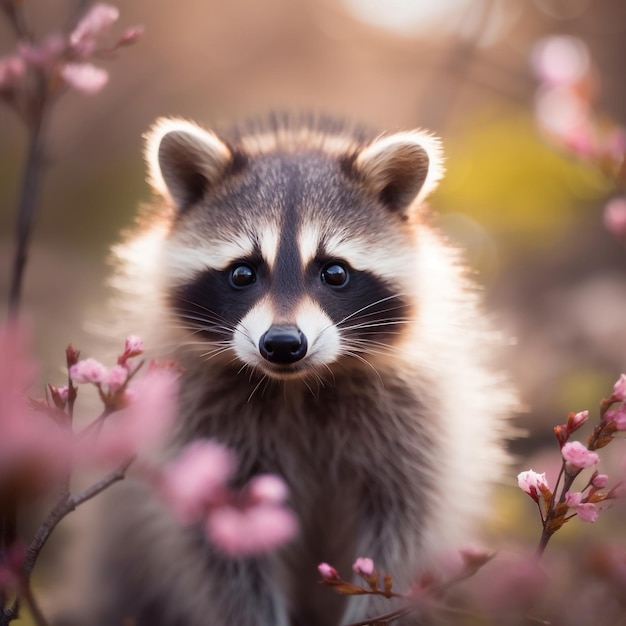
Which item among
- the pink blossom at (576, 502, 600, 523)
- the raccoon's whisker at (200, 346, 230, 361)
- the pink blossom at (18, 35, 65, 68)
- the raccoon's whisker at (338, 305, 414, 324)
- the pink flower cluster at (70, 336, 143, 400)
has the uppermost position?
the pink blossom at (18, 35, 65, 68)

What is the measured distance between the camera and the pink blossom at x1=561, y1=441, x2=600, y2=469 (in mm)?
1474

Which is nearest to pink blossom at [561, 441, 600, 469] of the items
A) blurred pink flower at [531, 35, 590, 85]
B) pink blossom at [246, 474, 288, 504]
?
pink blossom at [246, 474, 288, 504]

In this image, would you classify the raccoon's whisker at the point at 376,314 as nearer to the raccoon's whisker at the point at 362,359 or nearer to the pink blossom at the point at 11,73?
the raccoon's whisker at the point at 362,359

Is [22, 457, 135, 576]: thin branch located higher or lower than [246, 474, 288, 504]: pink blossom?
lower

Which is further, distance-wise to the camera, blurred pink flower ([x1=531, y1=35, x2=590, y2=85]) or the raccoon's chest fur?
blurred pink flower ([x1=531, y1=35, x2=590, y2=85])

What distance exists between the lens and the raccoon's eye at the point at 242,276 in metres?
2.22

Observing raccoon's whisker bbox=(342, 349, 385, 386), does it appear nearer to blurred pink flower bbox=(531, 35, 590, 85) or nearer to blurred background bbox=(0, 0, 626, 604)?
blurred background bbox=(0, 0, 626, 604)

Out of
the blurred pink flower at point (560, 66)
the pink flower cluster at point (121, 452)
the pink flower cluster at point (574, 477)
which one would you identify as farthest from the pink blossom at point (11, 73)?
the blurred pink flower at point (560, 66)

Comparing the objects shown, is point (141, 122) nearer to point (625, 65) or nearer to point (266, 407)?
point (625, 65)

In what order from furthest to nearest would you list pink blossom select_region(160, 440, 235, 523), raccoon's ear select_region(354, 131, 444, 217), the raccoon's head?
raccoon's ear select_region(354, 131, 444, 217), the raccoon's head, pink blossom select_region(160, 440, 235, 523)

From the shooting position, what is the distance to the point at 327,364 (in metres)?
2.18

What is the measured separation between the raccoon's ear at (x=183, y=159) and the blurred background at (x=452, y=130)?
10.1 inches

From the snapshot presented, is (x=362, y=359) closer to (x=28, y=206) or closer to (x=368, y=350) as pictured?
(x=368, y=350)

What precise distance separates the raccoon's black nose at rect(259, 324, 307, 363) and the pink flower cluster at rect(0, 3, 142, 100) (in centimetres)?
71
